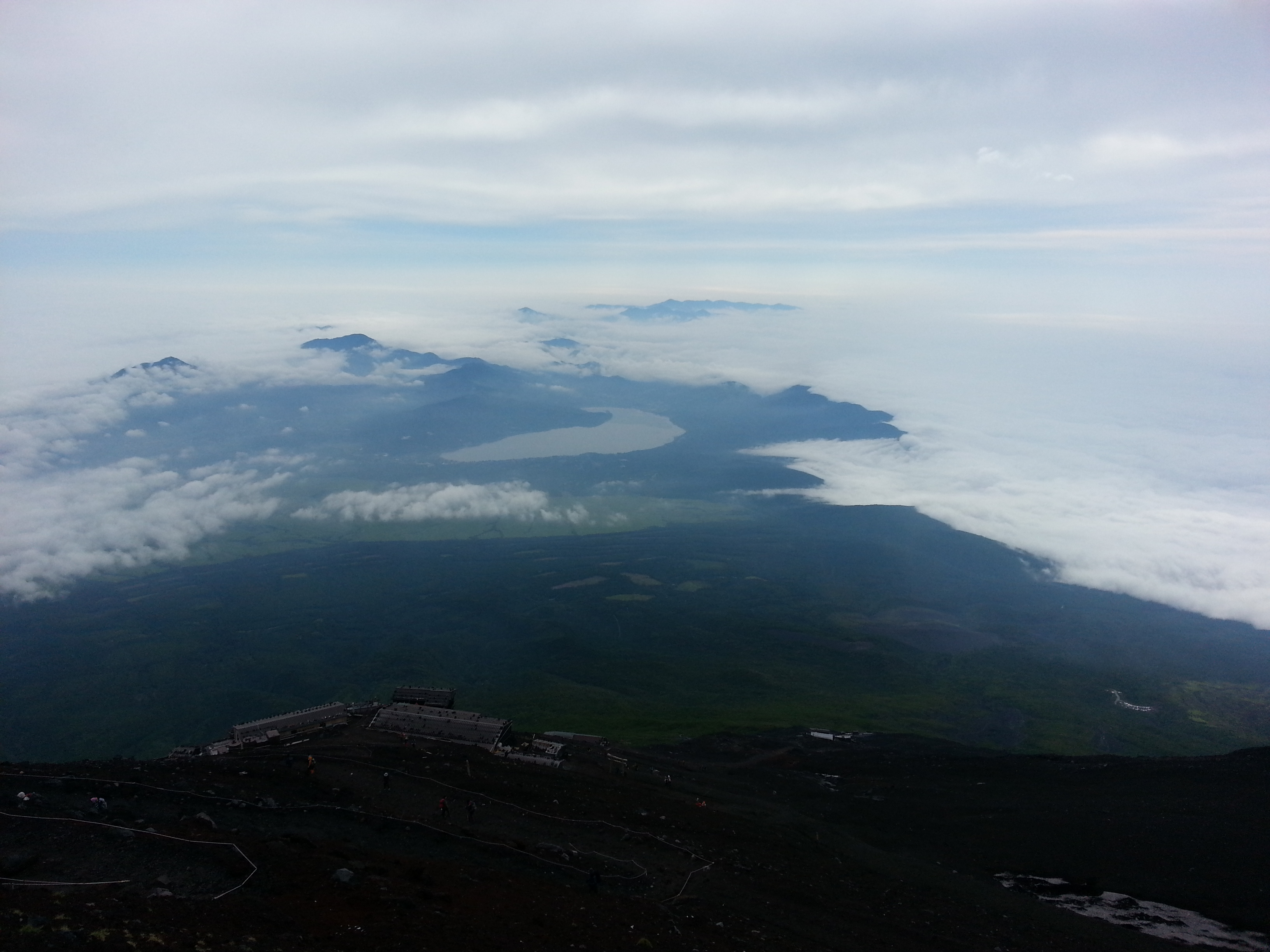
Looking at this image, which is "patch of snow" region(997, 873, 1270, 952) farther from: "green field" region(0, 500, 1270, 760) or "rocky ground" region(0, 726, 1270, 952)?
"green field" region(0, 500, 1270, 760)

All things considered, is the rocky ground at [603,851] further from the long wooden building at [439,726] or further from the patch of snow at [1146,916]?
the long wooden building at [439,726]

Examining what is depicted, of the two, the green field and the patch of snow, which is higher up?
the patch of snow

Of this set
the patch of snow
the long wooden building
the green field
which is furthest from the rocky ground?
the green field

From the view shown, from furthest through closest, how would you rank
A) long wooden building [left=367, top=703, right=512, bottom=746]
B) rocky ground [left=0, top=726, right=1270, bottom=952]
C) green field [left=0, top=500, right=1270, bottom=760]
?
green field [left=0, top=500, right=1270, bottom=760]
long wooden building [left=367, top=703, right=512, bottom=746]
rocky ground [left=0, top=726, right=1270, bottom=952]

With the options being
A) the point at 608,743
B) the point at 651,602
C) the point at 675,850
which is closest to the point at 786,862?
the point at 675,850

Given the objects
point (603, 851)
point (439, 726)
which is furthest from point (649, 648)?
point (603, 851)

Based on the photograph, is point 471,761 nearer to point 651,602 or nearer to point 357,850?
point 357,850

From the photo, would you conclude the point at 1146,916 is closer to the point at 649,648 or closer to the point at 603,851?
the point at 603,851

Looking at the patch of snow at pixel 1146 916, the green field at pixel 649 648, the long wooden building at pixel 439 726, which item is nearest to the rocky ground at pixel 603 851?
the patch of snow at pixel 1146 916
